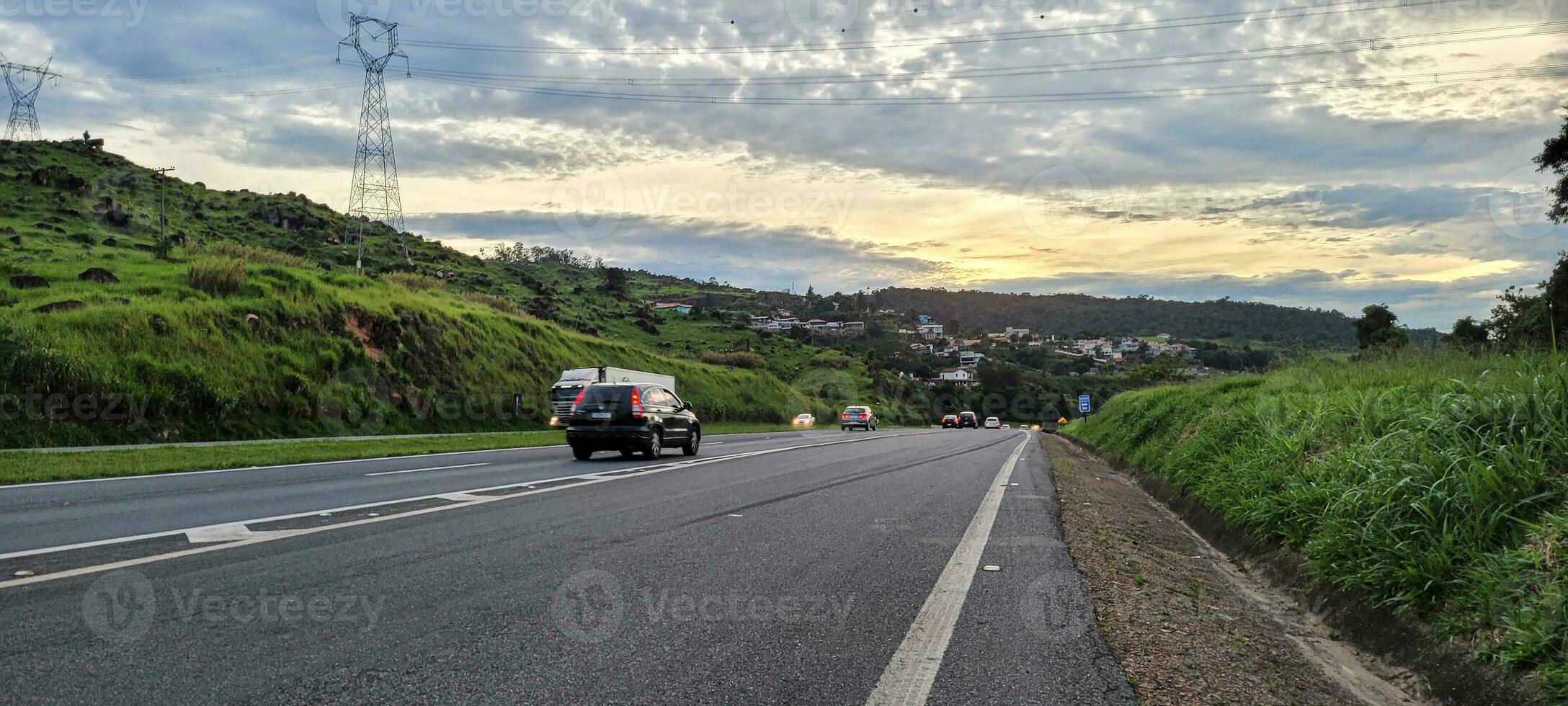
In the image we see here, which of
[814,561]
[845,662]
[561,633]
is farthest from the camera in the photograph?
[814,561]

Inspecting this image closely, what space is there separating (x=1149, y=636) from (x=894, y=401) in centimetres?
9064

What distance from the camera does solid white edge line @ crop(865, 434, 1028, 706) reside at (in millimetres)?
3484

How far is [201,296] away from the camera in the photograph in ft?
94.5

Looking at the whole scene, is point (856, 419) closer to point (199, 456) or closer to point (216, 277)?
point (216, 277)

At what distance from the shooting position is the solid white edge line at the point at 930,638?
11.4ft

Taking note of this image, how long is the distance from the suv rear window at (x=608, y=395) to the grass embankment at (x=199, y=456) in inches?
149

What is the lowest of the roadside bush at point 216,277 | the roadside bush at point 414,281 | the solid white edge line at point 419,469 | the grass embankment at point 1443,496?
the solid white edge line at point 419,469

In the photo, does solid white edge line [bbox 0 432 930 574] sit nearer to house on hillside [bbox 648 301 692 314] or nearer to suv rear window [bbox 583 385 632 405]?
suv rear window [bbox 583 385 632 405]

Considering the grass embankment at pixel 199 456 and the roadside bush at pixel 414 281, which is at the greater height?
the roadside bush at pixel 414 281

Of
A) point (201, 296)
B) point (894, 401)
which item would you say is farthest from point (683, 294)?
point (201, 296)

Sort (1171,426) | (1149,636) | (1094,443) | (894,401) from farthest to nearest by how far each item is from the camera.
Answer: (894,401), (1094,443), (1171,426), (1149,636)

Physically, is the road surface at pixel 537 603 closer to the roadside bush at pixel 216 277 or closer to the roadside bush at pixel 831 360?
the roadside bush at pixel 216 277

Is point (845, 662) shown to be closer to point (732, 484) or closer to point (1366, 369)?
point (732, 484)

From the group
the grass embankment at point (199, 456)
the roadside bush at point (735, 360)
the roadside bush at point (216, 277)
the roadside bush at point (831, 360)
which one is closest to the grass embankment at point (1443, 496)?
the grass embankment at point (199, 456)
